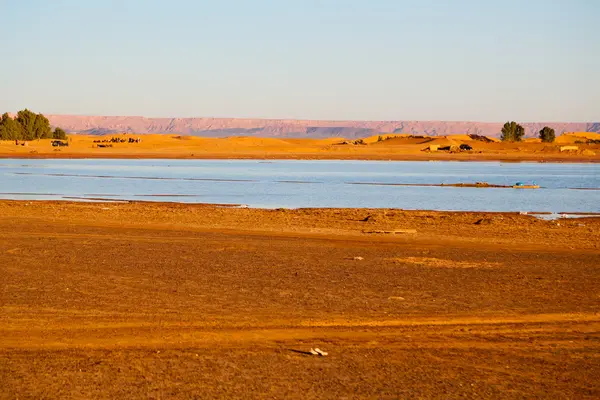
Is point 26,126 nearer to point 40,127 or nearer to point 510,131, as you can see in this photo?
point 40,127

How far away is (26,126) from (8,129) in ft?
22.4

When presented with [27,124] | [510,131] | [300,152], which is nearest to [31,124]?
[27,124]

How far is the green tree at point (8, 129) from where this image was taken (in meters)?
127

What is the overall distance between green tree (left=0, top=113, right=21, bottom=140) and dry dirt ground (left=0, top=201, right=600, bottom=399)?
110151mm

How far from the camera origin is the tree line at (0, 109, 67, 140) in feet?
423

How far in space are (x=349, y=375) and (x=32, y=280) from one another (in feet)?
24.8

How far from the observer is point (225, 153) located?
11481 cm

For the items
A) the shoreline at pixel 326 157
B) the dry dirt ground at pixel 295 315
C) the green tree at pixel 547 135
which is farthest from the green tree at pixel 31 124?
the dry dirt ground at pixel 295 315

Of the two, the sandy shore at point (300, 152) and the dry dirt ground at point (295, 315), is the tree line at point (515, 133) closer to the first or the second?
the sandy shore at point (300, 152)

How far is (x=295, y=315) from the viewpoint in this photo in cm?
1205

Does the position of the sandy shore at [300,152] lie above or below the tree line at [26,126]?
below

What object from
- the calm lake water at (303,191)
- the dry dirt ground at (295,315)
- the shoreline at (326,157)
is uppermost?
the dry dirt ground at (295,315)

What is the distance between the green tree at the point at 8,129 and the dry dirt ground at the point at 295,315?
11015 cm

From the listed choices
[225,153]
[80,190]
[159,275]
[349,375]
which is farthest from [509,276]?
[225,153]
